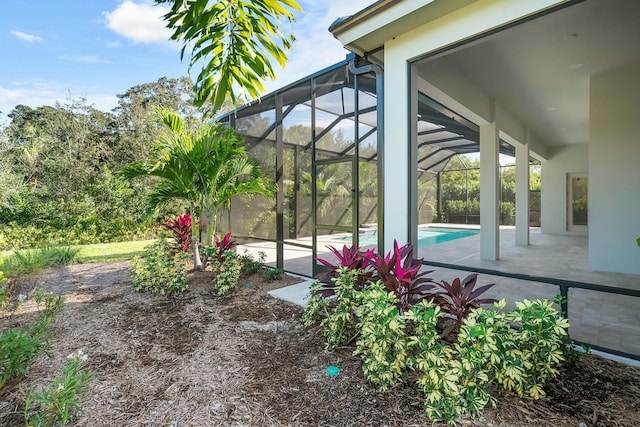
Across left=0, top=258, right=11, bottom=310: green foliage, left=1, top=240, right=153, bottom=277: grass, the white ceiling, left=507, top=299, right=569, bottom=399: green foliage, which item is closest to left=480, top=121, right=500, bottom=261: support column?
the white ceiling

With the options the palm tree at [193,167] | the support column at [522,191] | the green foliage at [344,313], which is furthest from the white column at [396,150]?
the support column at [522,191]

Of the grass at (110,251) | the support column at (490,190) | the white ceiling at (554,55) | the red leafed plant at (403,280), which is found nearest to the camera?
the red leafed plant at (403,280)

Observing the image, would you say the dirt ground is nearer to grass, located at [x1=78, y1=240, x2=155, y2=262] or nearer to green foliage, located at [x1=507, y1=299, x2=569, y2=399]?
green foliage, located at [x1=507, y1=299, x2=569, y2=399]

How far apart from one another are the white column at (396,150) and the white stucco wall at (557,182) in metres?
11.7

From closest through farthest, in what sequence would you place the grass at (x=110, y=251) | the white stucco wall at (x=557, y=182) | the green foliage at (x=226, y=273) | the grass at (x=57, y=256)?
the green foliage at (x=226, y=273) < the grass at (x=57, y=256) < the grass at (x=110, y=251) < the white stucco wall at (x=557, y=182)

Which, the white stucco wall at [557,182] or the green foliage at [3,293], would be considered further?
the white stucco wall at [557,182]

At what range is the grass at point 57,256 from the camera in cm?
625

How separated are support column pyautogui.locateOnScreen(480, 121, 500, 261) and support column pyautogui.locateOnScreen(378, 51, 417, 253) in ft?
13.7

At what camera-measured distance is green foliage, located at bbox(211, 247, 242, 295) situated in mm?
4734

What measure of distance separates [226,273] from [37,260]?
4.85 m

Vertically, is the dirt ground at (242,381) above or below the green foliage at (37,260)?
below

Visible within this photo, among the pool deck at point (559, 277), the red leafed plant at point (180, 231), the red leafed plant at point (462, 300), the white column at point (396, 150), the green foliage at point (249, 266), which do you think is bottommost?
the pool deck at point (559, 277)

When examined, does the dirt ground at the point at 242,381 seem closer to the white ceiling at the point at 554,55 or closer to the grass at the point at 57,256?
the grass at the point at 57,256

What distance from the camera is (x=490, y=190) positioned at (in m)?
6.98
